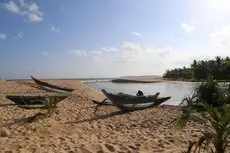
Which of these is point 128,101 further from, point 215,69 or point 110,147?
point 215,69

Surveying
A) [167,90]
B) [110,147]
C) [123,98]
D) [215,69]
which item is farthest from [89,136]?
[215,69]

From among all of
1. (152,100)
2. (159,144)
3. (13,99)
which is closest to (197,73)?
(152,100)

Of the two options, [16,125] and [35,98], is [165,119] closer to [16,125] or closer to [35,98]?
[16,125]

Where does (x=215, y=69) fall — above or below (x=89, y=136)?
above

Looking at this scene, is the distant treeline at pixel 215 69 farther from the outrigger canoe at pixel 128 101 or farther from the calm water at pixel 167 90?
the outrigger canoe at pixel 128 101

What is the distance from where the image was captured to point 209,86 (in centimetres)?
1325

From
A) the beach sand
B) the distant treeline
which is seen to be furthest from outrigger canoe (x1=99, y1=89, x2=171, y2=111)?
the distant treeline

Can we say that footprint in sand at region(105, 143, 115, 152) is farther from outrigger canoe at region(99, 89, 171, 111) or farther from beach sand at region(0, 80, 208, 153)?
outrigger canoe at region(99, 89, 171, 111)

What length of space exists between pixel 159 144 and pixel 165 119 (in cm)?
397

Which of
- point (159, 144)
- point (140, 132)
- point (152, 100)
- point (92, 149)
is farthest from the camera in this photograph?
point (152, 100)

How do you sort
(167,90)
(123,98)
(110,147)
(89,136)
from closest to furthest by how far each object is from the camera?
(110,147)
(89,136)
(123,98)
(167,90)

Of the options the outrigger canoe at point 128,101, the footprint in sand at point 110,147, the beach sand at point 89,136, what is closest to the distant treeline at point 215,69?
the outrigger canoe at point 128,101

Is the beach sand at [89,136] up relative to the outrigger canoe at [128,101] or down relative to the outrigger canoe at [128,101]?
down

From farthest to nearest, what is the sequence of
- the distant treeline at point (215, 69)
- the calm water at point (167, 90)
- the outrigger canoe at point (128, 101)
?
1. the distant treeline at point (215, 69)
2. the calm water at point (167, 90)
3. the outrigger canoe at point (128, 101)
